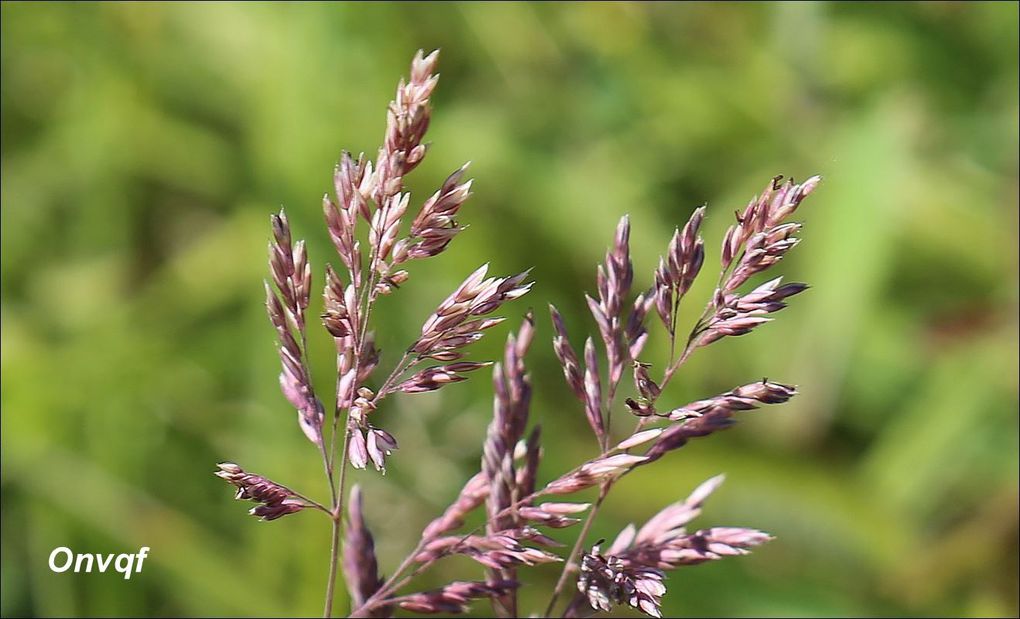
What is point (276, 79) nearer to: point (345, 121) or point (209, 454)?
point (345, 121)

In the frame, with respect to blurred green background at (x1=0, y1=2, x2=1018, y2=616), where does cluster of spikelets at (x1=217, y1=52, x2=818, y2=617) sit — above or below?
below

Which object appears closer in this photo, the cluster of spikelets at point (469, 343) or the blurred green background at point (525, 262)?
the cluster of spikelets at point (469, 343)

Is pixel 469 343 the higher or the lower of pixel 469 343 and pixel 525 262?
the lower

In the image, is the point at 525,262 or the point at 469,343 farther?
the point at 525,262

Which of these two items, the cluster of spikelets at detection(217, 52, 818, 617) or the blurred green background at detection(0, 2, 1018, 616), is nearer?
the cluster of spikelets at detection(217, 52, 818, 617)

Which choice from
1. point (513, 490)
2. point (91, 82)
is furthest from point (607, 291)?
point (91, 82)
